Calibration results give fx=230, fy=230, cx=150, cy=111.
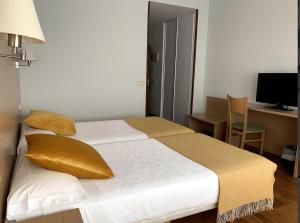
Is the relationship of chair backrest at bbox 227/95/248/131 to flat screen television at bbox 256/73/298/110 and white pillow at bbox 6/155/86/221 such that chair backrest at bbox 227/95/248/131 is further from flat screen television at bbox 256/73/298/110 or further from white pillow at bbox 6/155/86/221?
white pillow at bbox 6/155/86/221

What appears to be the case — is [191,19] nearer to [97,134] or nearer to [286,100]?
[286,100]

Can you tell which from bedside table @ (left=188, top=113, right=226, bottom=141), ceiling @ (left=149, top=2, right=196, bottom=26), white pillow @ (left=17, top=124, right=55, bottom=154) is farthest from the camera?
ceiling @ (left=149, top=2, right=196, bottom=26)

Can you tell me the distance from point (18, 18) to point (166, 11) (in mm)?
4091

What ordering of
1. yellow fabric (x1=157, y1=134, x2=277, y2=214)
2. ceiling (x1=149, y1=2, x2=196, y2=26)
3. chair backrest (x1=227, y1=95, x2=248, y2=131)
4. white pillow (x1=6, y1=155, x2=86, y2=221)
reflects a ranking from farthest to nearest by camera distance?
ceiling (x1=149, y1=2, x2=196, y2=26)
chair backrest (x1=227, y1=95, x2=248, y2=131)
yellow fabric (x1=157, y1=134, x2=277, y2=214)
white pillow (x1=6, y1=155, x2=86, y2=221)

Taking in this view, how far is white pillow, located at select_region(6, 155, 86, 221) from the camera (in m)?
1.13

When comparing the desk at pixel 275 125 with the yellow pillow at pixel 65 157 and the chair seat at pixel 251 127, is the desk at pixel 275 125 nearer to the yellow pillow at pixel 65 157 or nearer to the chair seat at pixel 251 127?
the chair seat at pixel 251 127

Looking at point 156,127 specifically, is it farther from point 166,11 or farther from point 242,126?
point 166,11

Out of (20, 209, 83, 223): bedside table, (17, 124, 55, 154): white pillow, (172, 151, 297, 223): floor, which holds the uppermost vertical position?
(17, 124, 55, 154): white pillow

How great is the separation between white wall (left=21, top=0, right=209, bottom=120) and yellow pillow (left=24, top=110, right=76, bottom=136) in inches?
44.1

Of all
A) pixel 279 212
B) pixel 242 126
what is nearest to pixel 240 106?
pixel 242 126

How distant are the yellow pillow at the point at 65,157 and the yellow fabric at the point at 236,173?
2.55 feet

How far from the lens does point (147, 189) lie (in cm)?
141

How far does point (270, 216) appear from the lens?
1.96m

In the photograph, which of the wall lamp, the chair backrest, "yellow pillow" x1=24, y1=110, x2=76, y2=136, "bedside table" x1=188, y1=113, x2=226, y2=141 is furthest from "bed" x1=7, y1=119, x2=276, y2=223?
"bedside table" x1=188, y1=113, x2=226, y2=141
